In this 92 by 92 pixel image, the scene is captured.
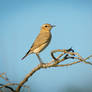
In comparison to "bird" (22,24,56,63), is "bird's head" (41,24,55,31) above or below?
above

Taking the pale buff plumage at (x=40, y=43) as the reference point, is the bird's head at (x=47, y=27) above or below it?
above

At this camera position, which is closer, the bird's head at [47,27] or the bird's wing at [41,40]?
the bird's wing at [41,40]

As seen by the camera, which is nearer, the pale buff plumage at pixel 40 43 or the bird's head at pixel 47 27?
the pale buff plumage at pixel 40 43

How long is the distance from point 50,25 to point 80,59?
1.25ft

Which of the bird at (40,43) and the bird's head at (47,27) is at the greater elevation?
the bird's head at (47,27)

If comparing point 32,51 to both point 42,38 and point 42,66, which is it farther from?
point 42,66

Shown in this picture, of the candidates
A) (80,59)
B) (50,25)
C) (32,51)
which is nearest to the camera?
(80,59)

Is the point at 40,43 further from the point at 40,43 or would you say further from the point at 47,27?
the point at 47,27

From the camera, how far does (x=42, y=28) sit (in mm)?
767

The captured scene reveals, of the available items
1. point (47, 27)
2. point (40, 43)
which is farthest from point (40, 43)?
point (47, 27)

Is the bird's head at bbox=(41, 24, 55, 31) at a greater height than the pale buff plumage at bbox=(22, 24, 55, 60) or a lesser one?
greater

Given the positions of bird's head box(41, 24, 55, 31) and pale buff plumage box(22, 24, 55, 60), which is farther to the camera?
bird's head box(41, 24, 55, 31)

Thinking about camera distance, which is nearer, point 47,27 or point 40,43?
point 40,43

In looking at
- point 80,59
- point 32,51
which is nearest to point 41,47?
point 32,51
